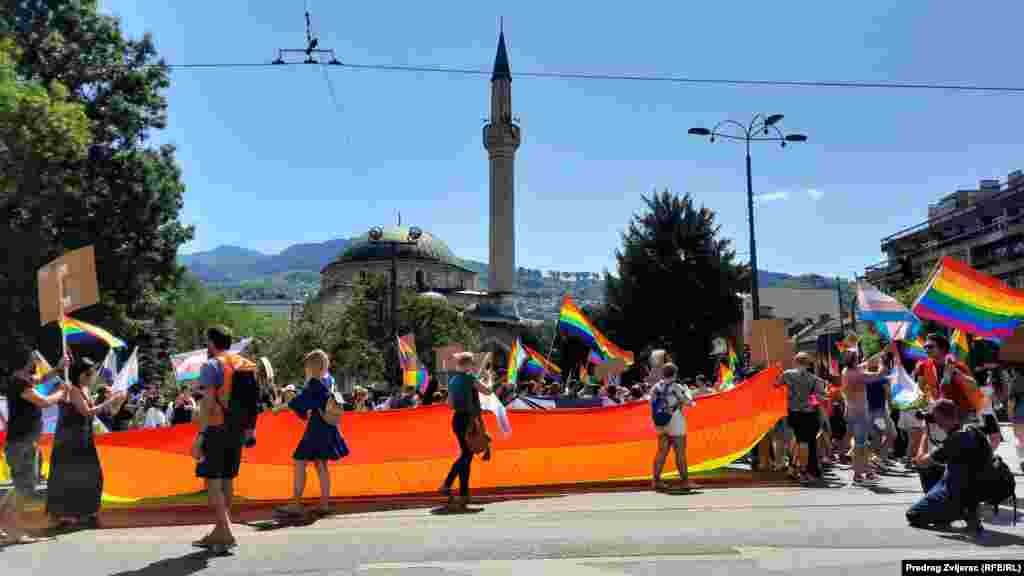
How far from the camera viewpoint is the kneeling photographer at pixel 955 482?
25.1ft

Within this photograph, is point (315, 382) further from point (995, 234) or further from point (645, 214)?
point (995, 234)

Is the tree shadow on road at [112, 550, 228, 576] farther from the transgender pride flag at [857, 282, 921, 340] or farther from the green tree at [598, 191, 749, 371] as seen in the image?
the green tree at [598, 191, 749, 371]

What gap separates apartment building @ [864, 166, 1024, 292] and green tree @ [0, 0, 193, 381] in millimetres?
39900

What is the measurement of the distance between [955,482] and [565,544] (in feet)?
10.7

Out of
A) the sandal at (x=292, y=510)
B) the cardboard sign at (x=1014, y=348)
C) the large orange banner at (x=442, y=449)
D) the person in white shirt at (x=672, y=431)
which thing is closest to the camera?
the sandal at (x=292, y=510)

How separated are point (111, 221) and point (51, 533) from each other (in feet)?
61.4

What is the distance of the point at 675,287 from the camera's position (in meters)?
47.4

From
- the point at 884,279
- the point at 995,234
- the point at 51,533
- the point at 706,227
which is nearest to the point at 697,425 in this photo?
the point at 51,533

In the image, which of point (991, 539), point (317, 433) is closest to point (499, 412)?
point (317, 433)

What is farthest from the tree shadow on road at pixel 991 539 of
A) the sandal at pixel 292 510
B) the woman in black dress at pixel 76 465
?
the woman in black dress at pixel 76 465

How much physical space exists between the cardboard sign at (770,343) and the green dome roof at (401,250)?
8851 centimetres

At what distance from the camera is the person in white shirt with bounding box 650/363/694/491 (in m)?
11.1

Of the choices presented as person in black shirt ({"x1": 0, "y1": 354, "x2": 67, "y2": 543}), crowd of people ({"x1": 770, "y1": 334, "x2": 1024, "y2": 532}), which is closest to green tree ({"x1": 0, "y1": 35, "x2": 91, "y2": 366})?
person in black shirt ({"x1": 0, "y1": 354, "x2": 67, "y2": 543})

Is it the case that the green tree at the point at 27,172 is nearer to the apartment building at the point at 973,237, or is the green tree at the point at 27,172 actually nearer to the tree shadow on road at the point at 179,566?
the tree shadow on road at the point at 179,566
